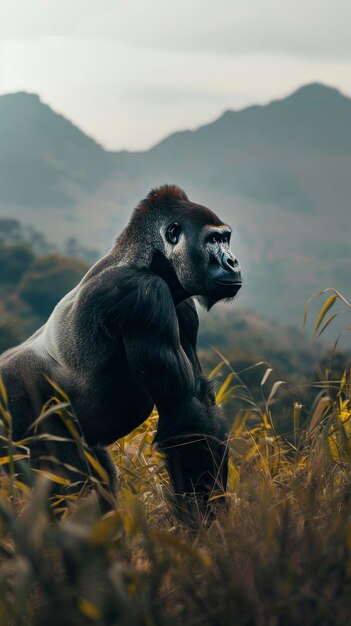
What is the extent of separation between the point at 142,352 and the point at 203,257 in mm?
539

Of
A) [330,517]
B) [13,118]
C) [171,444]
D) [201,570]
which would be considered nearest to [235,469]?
[171,444]

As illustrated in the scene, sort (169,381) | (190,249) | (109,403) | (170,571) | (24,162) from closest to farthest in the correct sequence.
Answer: (170,571)
(169,381)
(109,403)
(190,249)
(24,162)

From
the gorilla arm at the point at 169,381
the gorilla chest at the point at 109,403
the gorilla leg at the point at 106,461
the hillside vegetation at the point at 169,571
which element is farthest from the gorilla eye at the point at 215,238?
the hillside vegetation at the point at 169,571

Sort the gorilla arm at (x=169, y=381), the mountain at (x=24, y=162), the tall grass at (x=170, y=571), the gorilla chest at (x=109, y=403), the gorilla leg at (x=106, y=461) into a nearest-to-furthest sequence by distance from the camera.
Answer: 1. the tall grass at (x=170, y=571)
2. the gorilla arm at (x=169, y=381)
3. the gorilla chest at (x=109, y=403)
4. the gorilla leg at (x=106, y=461)
5. the mountain at (x=24, y=162)

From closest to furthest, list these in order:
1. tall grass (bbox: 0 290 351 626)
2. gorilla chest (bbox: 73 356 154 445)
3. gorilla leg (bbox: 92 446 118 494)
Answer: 1. tall grass (bbox: 0 290 351 626)
2. gorilla chest (bbox: 73 356 154 445)
3. gorilla leg (bbox: 92 446 118 494)

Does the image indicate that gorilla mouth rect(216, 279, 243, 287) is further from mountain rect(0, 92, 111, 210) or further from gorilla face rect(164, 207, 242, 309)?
mountain rect(0, 92, 111, 210)

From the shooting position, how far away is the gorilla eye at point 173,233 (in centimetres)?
394

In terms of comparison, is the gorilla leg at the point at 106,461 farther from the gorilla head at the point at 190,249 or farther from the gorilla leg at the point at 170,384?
the gorilla head at the point at 190,249

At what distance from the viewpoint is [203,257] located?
3.85 meters

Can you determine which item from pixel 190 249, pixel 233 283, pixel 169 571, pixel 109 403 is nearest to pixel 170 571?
pixel 169 571

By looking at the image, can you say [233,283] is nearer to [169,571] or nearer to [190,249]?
[190,249]

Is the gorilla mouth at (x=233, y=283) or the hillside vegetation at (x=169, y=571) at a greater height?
the gorilla mouth at (x=233, y=283)

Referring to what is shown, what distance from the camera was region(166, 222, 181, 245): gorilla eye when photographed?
394 centimetres

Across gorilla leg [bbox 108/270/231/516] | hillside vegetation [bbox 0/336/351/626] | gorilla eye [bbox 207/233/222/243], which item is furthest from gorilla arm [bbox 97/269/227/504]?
hillside vegetation [bbox 0/336/351/626]
